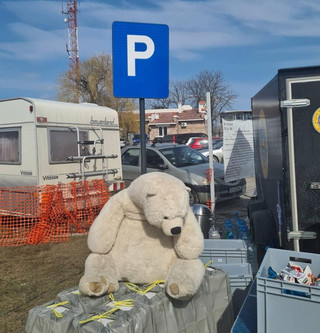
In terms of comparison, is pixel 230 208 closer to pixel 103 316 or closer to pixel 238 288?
pixel 238 288

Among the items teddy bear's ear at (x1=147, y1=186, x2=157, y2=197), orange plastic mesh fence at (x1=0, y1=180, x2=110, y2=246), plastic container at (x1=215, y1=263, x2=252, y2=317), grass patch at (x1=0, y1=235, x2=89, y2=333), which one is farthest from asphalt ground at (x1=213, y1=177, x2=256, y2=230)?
teddy bear's ear at (x1=147, y1=186, x2=157, y2=197)

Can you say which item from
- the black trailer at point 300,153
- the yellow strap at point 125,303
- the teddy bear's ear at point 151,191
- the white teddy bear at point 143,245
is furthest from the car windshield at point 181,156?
the yellow strap at point 125,303

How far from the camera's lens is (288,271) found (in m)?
2.42

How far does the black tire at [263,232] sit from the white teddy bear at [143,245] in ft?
7.54

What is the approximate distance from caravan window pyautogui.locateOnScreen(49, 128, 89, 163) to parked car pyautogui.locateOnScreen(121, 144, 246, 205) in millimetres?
2221

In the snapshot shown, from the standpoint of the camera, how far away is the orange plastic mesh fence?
6680 mm

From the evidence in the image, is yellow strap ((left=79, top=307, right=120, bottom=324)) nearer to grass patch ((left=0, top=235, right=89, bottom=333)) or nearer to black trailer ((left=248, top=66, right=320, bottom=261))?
grass patch ((left=0, top=235, right=89, bottom=333))

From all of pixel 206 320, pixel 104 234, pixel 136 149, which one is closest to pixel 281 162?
pixel 206 320

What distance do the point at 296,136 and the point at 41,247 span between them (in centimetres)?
460

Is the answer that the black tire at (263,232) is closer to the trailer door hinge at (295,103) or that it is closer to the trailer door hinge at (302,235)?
the trailer door hinge at (302,235)

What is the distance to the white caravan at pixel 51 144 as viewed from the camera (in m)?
7.07

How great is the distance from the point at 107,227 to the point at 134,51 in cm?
164

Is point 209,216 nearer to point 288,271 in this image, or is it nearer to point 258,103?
point 258,103

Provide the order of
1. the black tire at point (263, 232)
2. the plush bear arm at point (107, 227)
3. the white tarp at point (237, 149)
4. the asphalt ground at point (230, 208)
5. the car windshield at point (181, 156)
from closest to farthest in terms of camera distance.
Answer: the plush bear arm at point (107, 227)
the black tire at point (263, 232)
the white tarp at point (237, 149)
the asphalt ground at point (230, 208)
the car windshield at point (181, 156)
